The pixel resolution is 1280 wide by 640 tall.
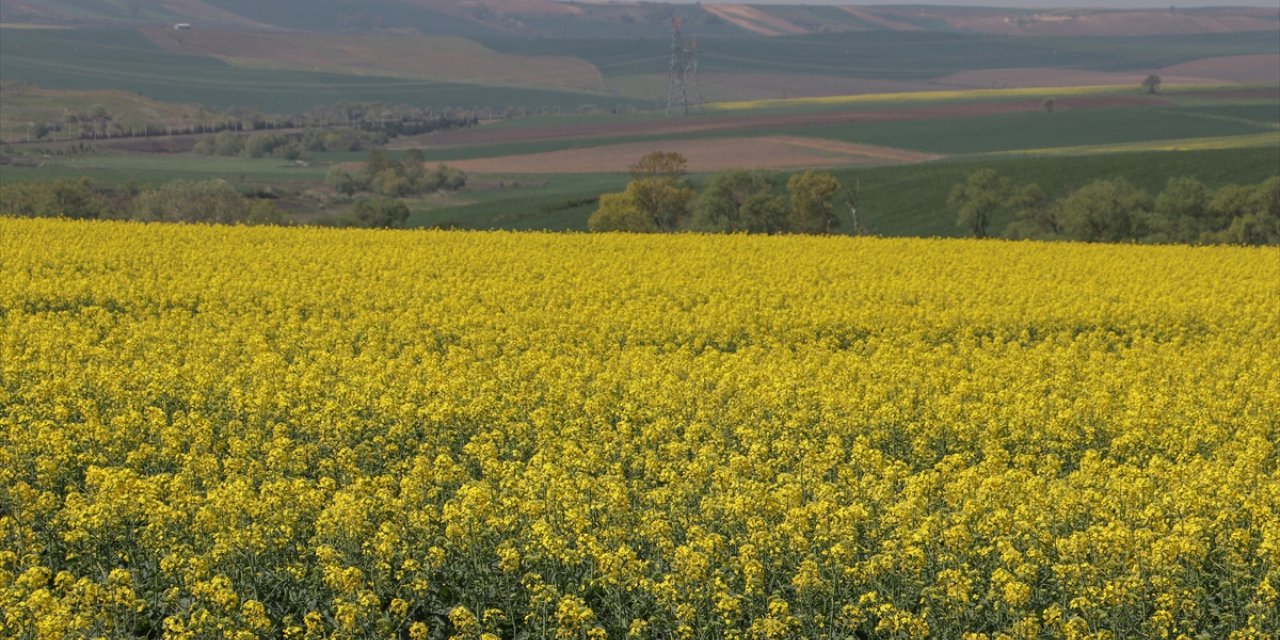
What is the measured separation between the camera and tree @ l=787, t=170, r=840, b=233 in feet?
265

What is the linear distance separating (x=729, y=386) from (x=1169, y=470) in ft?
21.4

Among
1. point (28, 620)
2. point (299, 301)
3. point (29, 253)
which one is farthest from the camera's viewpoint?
point (29, 253)

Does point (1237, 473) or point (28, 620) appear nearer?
point (28, 620)

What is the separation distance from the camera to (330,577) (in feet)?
37.5

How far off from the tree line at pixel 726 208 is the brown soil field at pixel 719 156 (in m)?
56.4

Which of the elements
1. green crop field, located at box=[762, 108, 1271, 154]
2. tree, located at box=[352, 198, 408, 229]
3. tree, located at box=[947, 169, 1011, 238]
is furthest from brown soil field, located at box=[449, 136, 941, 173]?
tree, located at box=[352, 198, 408, 229]

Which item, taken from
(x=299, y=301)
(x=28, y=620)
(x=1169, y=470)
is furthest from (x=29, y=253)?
(x=1169, y=470)

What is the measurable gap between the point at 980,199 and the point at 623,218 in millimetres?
20416

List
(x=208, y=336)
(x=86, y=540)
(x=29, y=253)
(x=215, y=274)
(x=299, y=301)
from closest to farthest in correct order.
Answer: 1. (x=86, y=540)
2. (x=208, y=336)
3. (x=299, y=301)
4. (x=215, y=274)
5. (x=29, y=253)

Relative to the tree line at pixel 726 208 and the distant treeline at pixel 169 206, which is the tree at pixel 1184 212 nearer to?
the tree line at pixel 726 208

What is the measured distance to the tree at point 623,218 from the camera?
256 ft

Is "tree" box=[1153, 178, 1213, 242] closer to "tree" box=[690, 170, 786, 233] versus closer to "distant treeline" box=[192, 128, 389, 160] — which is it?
"tree" box=[690, 170, 786, 233]

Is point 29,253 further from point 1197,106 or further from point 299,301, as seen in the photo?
point 1197,106

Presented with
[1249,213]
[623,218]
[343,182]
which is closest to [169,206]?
[623,218]
